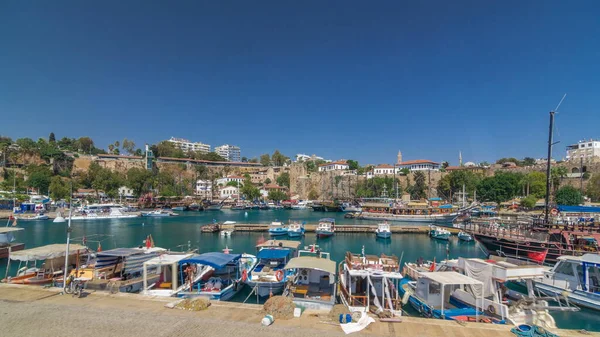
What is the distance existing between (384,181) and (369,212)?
3039cm

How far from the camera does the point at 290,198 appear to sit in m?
97.9

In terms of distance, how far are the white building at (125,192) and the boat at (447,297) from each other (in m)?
82.1

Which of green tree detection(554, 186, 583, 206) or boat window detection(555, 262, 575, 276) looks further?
green tree detection(554, 186, 583, 206)

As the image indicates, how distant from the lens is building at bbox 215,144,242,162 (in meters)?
167

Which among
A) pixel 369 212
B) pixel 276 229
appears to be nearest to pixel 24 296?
pixel 276 229

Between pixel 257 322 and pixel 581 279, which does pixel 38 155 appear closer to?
pixel 257 322

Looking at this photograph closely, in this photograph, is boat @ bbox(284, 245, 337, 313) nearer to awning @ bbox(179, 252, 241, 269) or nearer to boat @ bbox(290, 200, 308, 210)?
awning @ bbox(179, 252, 241, 269)

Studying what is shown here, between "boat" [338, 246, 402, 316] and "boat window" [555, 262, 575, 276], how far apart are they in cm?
920

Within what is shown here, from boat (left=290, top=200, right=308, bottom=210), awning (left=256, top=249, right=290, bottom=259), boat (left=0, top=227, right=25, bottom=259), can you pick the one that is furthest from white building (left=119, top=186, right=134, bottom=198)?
awning (left=256, top=249, right=290, bottom=259)

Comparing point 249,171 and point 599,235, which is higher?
point 249,171

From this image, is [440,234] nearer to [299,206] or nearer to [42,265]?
[42,265]

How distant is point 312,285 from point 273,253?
3.52m

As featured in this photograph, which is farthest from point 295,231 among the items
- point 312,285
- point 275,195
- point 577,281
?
point 275,195

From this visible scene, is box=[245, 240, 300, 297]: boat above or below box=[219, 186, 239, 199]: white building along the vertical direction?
below
